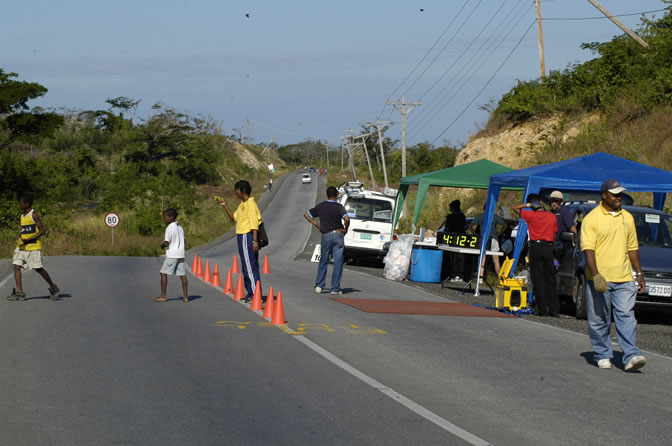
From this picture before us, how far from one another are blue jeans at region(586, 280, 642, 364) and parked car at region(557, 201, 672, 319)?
4194 millimetres

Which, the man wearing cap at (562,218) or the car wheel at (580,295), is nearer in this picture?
the car wheel at (580,295)

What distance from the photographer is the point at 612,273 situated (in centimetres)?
898

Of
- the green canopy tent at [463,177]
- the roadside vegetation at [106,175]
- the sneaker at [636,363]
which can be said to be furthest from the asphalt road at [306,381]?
the roadside vegetation at [106,175]

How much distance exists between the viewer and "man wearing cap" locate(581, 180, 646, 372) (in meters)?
8.94

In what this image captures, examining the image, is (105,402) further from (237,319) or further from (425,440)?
(237,319)

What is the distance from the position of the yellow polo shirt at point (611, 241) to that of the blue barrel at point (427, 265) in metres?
12.0

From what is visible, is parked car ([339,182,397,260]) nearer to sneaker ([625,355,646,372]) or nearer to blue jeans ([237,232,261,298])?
blue jeans ([237,232,261,298])

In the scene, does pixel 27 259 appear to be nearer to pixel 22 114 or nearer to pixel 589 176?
pixel 589 176

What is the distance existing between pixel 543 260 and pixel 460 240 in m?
3.82

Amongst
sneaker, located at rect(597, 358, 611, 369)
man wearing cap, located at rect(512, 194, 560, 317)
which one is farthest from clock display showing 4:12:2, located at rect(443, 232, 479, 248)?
sneaker, located at rect(597, 358, 611, 369)

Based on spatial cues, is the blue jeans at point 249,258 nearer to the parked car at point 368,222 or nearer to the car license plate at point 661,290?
the car license plate at point 661,290

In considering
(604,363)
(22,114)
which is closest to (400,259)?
(604,363)

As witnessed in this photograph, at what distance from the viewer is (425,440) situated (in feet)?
19.8

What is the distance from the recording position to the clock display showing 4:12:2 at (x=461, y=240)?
18.2m
